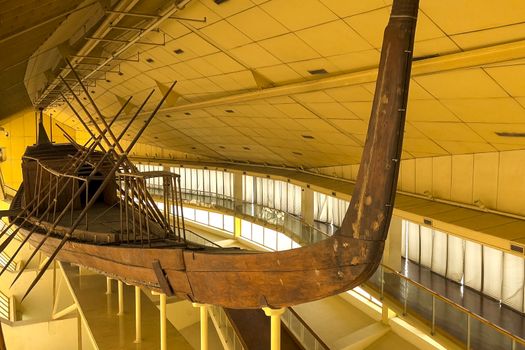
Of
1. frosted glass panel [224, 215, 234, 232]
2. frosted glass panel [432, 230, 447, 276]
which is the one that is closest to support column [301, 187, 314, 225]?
frosted glass panel [432, 230, 447, 276]

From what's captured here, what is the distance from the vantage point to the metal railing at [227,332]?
809 cm

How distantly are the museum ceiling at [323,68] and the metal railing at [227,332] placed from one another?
426 cm

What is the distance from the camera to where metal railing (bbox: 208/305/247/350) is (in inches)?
Result: 318

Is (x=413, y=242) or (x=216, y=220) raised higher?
(x=413, y=242)

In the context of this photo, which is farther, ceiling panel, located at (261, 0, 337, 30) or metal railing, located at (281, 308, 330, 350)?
metal railing, located at (281, 308, 330, 350)

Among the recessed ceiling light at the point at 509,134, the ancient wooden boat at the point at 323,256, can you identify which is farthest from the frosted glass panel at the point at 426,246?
the ancient wooden boat at the point at 323,256

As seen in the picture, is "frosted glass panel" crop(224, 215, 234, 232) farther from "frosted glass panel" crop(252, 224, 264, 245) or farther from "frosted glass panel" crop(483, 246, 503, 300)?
"frosted glass panel" crop(483, 246, 503, 300)

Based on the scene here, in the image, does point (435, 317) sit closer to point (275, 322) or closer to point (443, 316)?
point (443, 316)

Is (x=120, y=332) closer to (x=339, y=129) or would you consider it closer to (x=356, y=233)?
(x=339, y=129)

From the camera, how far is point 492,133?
7871mm

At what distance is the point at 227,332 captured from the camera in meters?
8.41

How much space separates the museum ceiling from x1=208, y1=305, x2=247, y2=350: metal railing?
4.26 meters

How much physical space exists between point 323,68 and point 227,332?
4687 millimetres

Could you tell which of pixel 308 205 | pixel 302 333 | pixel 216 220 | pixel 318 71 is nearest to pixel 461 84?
pixel 318 71
